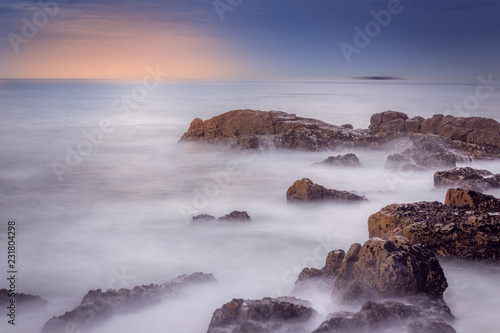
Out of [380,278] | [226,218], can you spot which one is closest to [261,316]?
[380,278]

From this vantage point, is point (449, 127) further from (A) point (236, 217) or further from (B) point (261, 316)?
(B) point (261, 316)

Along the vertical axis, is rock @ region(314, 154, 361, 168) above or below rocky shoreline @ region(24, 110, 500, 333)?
above

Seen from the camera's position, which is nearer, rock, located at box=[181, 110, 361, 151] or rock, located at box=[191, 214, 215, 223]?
rock, located at box=[191, 214, 215, 223]

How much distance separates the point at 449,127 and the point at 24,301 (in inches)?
661

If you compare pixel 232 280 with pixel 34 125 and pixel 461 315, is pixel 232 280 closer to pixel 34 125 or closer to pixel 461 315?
pixel 461 315

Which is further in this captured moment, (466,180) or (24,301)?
(466,180)

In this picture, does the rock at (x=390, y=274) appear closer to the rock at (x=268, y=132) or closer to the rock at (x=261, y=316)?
the rock at (x=261, y=316)

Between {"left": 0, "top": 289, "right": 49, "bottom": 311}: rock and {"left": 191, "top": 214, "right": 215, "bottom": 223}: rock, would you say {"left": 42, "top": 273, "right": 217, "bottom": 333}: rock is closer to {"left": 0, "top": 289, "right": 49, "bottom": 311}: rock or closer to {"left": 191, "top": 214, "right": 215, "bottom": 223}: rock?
{"left": 0, "top": 289, "right": 49, "bottom": 311}: rock

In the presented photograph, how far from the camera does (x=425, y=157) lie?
15.2 metres

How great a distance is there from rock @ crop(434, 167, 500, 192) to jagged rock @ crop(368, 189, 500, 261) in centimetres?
349

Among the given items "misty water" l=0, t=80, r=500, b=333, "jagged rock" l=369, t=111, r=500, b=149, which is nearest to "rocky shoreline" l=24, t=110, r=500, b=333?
"misty water" l=0, t=80, r=500, b=333

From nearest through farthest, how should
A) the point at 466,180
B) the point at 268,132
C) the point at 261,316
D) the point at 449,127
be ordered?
the point at 261,316 → the point at 466,180 → the point at 449,127 → the point at 268,132

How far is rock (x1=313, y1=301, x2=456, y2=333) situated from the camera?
498 centimetres

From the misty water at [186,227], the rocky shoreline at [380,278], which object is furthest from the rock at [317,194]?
the misty water at [186,227]
